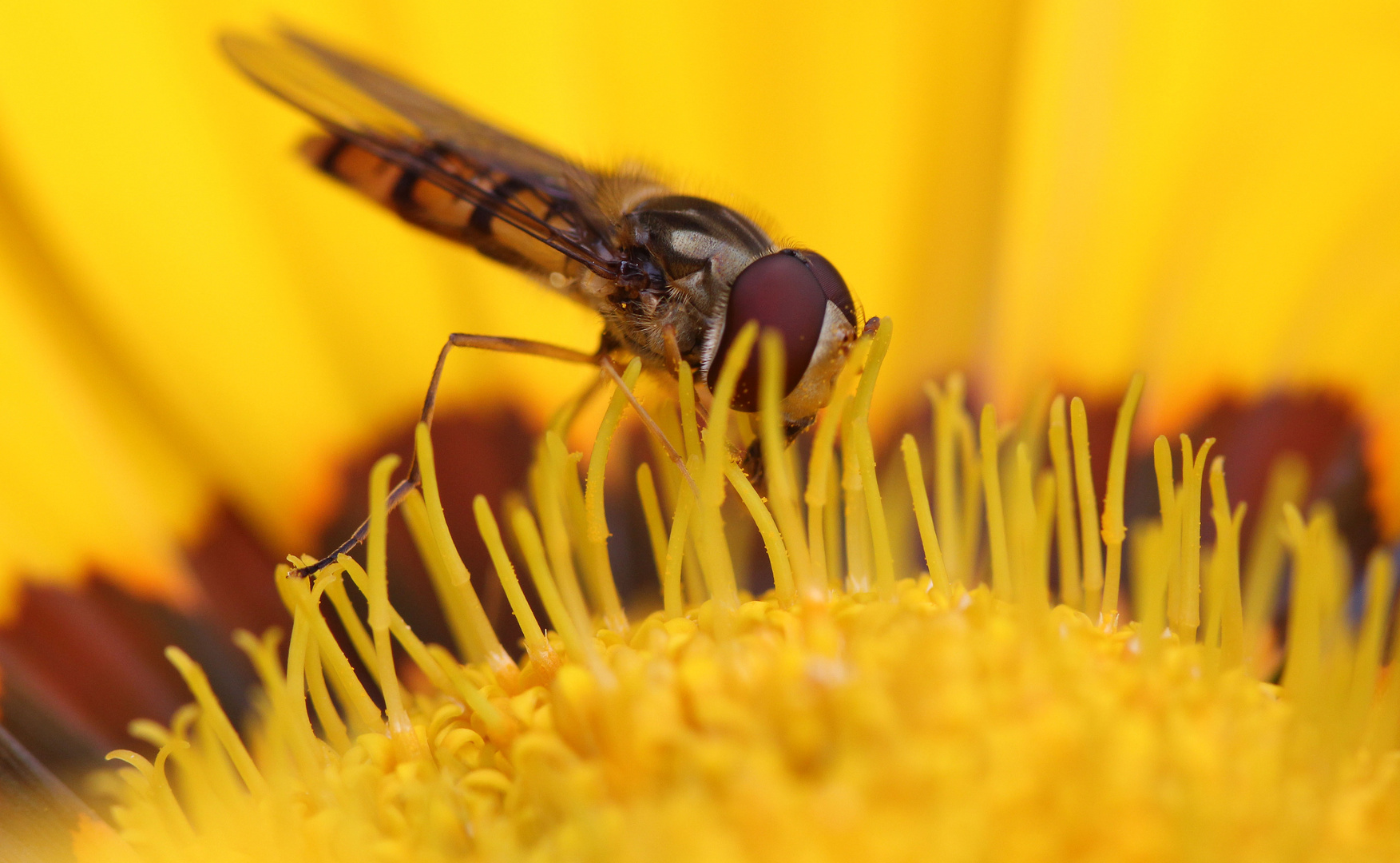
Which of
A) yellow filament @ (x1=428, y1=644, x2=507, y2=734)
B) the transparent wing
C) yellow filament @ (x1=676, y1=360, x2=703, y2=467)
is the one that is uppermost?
the transparent wing

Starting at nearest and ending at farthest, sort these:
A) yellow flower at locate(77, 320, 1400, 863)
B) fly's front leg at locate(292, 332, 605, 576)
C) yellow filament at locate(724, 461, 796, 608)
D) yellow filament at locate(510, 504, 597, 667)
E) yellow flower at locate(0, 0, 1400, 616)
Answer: yellow flower at locate(77, 320, 1400, 863) < yellow filament at locate(510, 504, 597, 667) < yellow filament at locate(724, 461, 796, 608) < fly's front leg at locate(292, 332, 605, 576) < yellow flower at locate(0, 0, 1400, 616)

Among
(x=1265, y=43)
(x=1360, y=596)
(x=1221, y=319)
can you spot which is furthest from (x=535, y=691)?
(x=1265, y=43)

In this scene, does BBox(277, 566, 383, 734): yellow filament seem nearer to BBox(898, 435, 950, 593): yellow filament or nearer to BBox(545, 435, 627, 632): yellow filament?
BBox(545, 435, 627, 632): yellow filament

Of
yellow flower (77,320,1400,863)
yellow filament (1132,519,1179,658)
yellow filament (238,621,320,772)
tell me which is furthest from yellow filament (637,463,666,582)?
yellow filament (1132,519,1179,658)

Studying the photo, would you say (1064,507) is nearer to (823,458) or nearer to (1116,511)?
(1116,511)

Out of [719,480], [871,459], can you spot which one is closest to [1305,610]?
[871,459]

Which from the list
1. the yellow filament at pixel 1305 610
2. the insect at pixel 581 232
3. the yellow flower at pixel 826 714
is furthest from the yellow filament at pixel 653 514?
the yellow filament at pixel 1305 610

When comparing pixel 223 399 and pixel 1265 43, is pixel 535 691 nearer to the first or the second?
pixel 223 399
